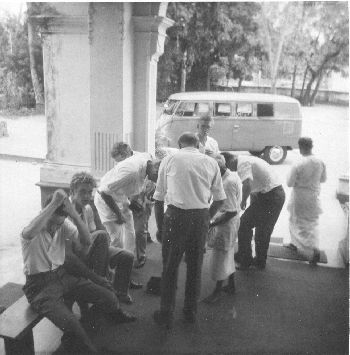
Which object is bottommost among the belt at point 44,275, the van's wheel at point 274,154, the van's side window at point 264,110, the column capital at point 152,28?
the van's wheel at point 274,154

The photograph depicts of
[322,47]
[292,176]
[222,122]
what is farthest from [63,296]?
[322,47]

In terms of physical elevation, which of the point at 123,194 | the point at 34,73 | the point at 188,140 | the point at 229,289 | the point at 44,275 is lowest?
the point at 229,289

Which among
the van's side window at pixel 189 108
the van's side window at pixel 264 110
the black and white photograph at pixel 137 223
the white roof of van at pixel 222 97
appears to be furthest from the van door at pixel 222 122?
the black and white photograph at pixel 137 223

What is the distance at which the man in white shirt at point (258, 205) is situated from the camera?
151 inches

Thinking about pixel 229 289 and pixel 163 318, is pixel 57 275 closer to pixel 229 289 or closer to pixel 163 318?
pixel 163 318

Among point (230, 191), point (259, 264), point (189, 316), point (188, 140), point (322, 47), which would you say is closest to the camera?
point (188, 140)

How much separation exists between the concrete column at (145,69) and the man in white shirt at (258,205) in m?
1.48

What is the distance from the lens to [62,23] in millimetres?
4570

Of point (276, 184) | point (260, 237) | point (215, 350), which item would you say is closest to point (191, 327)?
point (215, 350)

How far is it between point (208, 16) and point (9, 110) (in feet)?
26.0

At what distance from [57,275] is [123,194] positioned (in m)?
1.12

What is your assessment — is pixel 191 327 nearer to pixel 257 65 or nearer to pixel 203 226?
pixel 203 226

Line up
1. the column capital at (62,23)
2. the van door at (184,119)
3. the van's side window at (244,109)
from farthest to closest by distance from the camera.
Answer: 1. the van's side window at (244,109)
2. the van door at (184,119)
3. the column capital at (62,23)

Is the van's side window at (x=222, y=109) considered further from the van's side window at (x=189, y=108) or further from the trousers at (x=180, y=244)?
the trousers at (x=180, y=244)
